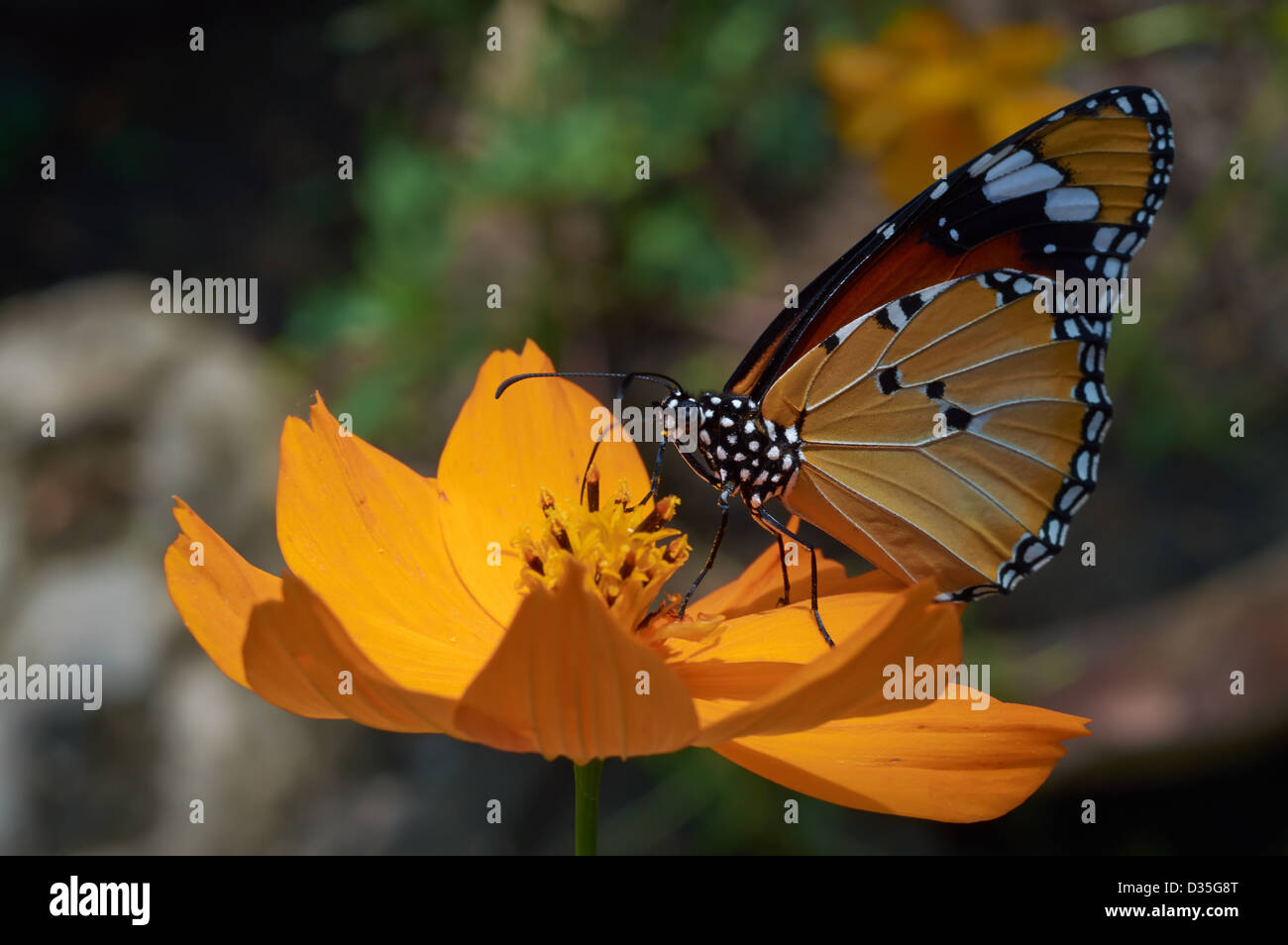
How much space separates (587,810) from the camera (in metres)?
0.67

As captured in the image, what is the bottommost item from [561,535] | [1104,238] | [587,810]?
[587,810]

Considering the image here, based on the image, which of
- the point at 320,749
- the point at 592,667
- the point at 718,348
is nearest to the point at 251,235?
the point at 718,348

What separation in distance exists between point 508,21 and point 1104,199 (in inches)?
85.7

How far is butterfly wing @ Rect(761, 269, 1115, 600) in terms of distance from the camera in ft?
3.50

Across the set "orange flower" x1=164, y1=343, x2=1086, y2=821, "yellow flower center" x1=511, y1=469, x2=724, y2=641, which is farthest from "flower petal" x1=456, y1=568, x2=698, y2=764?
"yellow flower center" x1=511, y1=469, x2=724, y2=641

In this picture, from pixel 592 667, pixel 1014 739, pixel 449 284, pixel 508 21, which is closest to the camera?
pixel 592 667

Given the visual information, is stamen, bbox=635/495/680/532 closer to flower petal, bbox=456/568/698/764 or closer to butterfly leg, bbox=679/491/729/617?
butterfly leg, bbox=679/491/729/617

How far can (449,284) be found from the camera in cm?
258

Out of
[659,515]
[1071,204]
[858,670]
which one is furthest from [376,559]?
[1071,204]

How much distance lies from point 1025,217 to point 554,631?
68 centimetres

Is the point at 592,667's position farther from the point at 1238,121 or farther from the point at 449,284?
the point at 1238,121

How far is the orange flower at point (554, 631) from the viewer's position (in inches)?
26.3

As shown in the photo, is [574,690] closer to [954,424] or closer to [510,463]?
[510,463]

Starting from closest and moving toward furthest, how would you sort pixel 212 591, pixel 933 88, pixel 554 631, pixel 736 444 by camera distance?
pixel 554 631 → pixel 212 591 → pixel 736 444 → pixel 933 88
